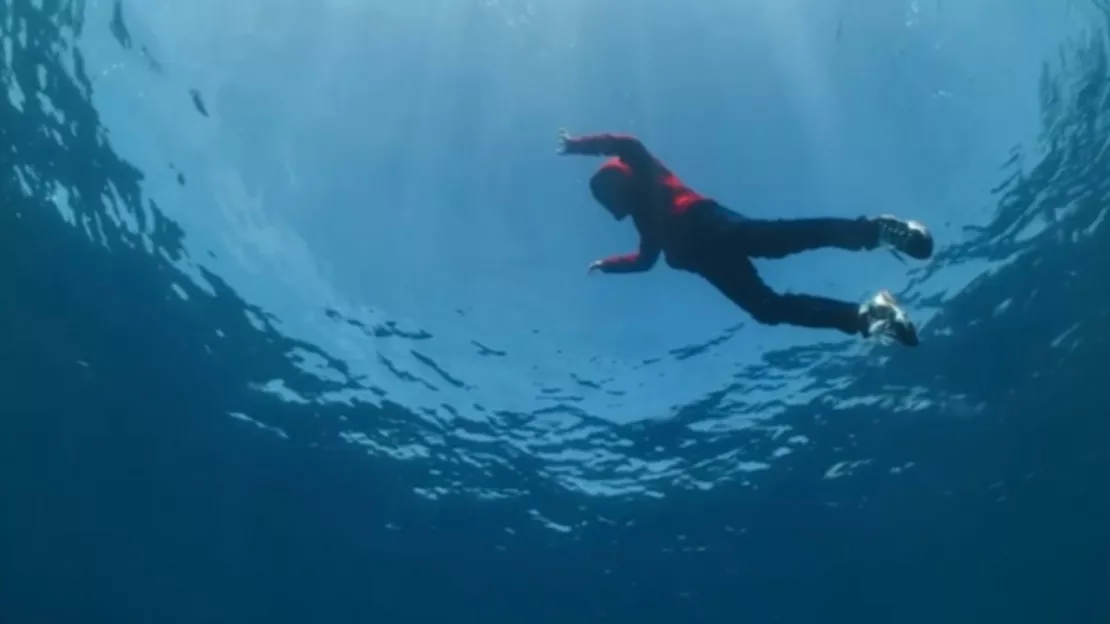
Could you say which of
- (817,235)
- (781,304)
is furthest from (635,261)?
(817,235)

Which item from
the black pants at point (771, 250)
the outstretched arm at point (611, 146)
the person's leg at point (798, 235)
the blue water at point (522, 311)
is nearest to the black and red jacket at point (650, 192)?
the outstretched arm at point (611, 146)

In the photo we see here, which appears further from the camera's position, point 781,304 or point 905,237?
point 781,304

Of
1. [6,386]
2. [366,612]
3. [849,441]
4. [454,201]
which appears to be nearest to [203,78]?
[454,201]

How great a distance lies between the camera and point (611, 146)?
274 inches

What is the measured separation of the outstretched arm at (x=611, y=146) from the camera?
22.6 feet

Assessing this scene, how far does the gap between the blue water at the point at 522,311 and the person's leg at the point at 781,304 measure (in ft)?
20.4

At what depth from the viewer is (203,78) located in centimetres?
1206

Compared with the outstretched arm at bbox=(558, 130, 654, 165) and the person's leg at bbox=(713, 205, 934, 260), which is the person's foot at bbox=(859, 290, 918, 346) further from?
the outstretched arm at bbox=(558, 130, 654, 165)

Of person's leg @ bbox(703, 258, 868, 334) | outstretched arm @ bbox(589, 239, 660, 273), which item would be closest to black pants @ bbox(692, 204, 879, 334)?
person's leg @ bbox(703, 258, 868, 334)

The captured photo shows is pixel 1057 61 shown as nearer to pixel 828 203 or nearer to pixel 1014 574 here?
pixel 828 203

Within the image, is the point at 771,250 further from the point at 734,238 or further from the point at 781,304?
the point at 781,304

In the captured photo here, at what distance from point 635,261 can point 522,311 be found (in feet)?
26.3

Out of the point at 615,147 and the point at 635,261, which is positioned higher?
the point at 615,147

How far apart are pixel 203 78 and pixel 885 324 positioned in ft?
35.9
